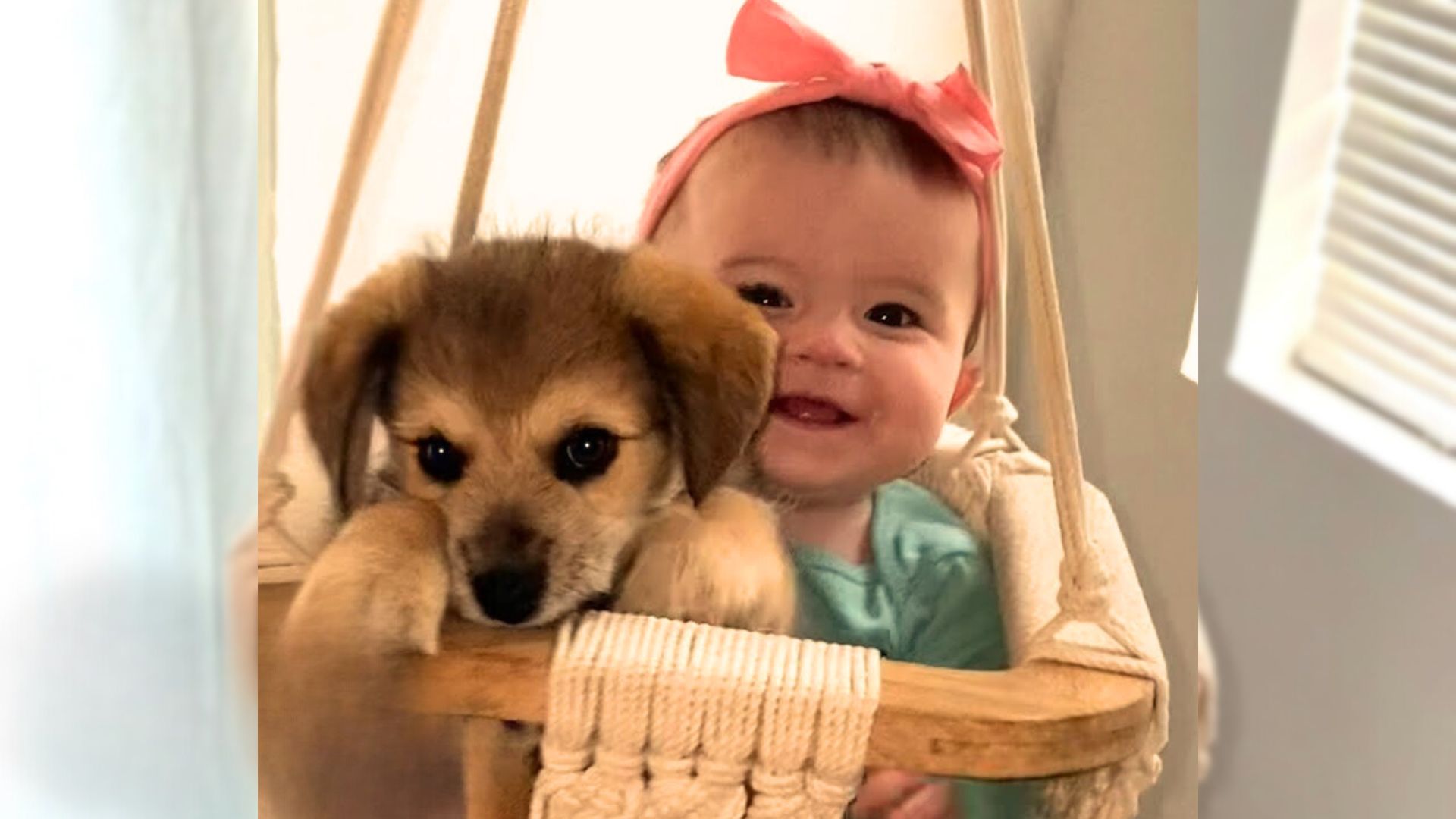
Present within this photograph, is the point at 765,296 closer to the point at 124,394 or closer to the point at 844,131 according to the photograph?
the point at 844,131

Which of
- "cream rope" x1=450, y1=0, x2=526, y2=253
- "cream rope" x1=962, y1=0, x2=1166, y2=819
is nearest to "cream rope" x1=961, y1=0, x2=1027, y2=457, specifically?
"cream rope" x1=962, y1=0, x2=1166, y2=819

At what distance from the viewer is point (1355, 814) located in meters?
0.92

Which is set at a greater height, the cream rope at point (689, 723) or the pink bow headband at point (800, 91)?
the pink bow headband at point (800, 91)

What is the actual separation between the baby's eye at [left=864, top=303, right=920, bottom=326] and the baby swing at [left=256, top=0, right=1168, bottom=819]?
4 cm

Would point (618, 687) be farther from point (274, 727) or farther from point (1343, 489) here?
point (1343, 489)

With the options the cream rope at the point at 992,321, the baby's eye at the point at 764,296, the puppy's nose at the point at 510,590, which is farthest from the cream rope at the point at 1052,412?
the puppy's nose at the point at 510,590

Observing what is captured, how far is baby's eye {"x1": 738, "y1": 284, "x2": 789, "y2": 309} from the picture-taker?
2.13 feet

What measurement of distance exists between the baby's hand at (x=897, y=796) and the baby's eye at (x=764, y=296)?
0.22m

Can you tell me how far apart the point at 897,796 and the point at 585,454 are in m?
0.22

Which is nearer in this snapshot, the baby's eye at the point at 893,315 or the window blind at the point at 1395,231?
the baby's eye at the point at 893,315

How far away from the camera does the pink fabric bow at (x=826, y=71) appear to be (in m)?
0.65

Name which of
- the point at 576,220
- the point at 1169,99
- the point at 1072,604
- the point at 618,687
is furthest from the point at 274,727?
the point at 1169,99

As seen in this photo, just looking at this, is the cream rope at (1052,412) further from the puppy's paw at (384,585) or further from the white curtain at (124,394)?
the white curtain at (124,394)

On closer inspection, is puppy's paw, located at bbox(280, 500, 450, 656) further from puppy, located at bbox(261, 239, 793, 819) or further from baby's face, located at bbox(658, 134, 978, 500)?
baby's face, located at bbox(658, 134, 978, 500)
